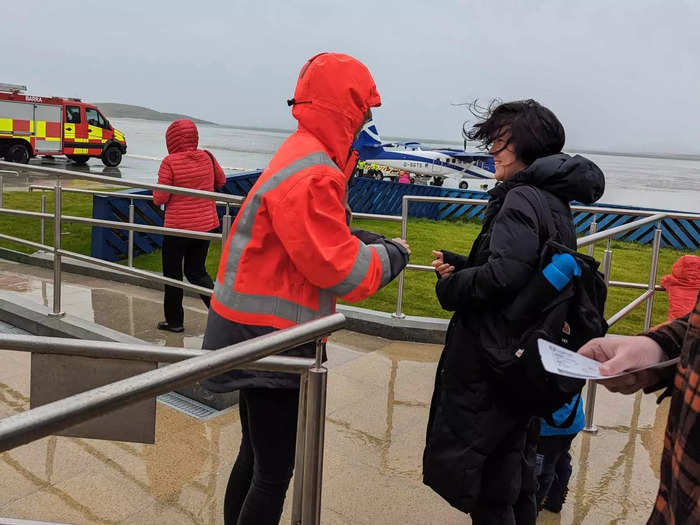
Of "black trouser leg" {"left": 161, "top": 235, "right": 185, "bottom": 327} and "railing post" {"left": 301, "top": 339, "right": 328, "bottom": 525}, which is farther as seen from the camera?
"black trouser leg" {"left": 161, "top": 235, "right": 185, "bottom": 327}

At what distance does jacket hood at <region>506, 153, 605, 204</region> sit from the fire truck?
26.2 metres

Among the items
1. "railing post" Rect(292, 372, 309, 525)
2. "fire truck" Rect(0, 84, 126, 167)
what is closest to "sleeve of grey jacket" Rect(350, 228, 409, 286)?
"railing post" Rect(292, 372, 309, 525)

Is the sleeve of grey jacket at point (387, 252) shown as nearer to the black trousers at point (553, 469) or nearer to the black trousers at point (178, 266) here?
the black trousers at point (553, 469)

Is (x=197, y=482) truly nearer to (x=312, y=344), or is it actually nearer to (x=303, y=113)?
(x=312, y=344)

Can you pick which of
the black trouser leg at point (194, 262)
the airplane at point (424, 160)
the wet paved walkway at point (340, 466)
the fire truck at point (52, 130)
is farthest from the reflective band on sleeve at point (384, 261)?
the airplane at point (424, 160)

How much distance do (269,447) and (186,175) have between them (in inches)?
128

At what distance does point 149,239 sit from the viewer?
9.49 meters

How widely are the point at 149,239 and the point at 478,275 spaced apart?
807 centimetres

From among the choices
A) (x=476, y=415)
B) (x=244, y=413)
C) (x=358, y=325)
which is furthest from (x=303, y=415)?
(x=358, y=325)

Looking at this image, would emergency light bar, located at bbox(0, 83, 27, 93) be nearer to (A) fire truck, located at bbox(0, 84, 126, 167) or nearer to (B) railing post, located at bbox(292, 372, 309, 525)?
(A) fire truck, located at bbox(0, 84, 126, 167)

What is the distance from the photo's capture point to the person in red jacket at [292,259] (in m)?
1.83

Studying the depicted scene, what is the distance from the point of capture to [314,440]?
1.65m

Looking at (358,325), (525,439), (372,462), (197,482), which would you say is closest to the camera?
(525,439)

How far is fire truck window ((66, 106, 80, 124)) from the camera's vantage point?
27.0m
